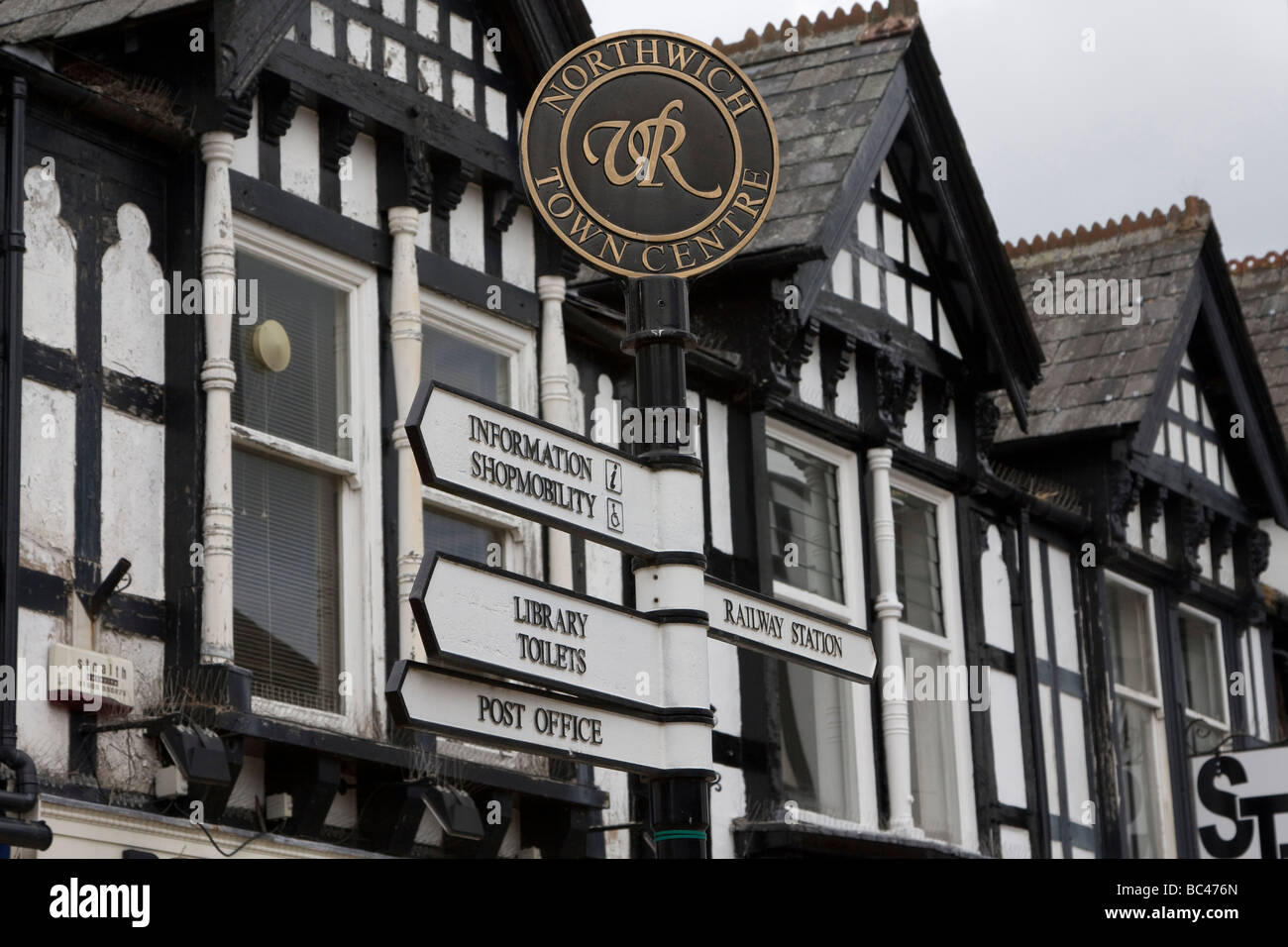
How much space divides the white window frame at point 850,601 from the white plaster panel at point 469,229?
304 cm

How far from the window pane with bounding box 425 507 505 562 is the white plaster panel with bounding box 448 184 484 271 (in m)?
1.46

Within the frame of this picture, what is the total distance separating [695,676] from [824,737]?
26.8ft

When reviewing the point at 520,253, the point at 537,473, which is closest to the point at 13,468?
the point at 537,473

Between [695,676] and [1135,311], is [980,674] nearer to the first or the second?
[1135,311]

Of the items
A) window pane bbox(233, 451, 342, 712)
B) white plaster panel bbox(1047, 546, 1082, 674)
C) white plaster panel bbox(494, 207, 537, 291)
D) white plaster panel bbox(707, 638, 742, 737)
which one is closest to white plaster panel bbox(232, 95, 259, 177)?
window pane bbox(233, 451, 342, 712)

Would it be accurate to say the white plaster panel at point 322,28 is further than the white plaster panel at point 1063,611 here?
No

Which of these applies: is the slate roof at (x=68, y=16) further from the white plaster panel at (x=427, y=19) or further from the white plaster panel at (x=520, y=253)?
the white plaster panel at (x=520, y=253)

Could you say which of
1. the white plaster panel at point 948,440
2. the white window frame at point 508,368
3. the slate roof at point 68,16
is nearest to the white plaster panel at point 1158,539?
the white plaster panel at point 948,440

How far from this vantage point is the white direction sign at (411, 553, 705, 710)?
6.54 metres

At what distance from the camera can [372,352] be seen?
11781 millimetres

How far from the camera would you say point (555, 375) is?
1284 centimetres

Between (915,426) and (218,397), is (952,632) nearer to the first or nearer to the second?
(915,426)

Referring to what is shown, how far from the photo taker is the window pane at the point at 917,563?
16.3 metres
